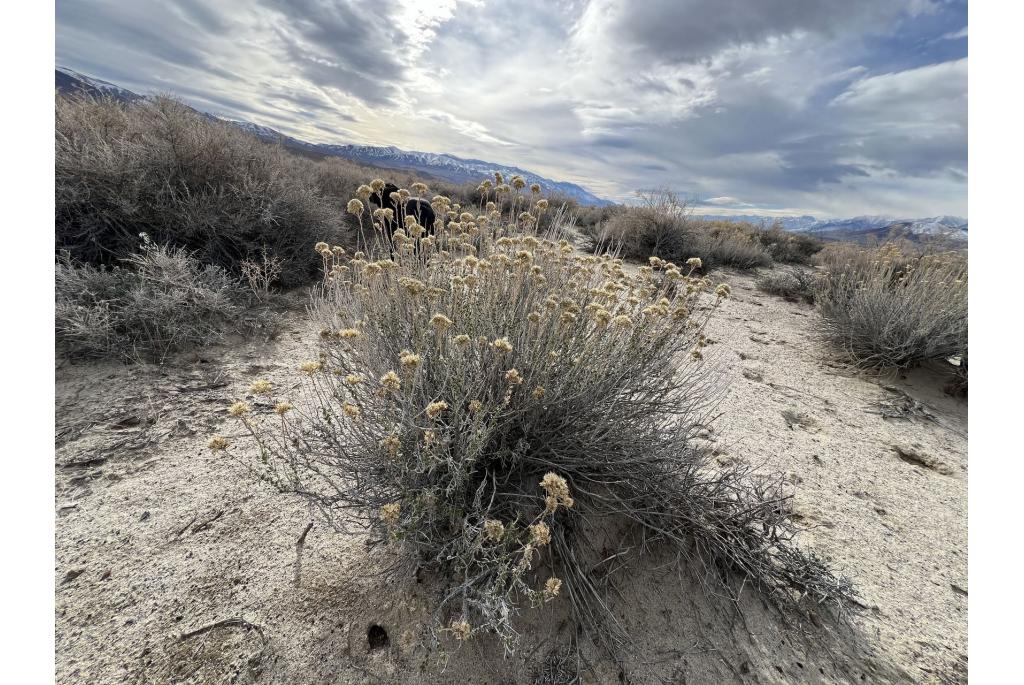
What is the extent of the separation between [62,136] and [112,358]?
8.96 feet

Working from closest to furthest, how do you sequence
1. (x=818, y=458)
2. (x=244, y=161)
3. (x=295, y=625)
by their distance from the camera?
(x=295, y=625) < (x=818, y=458) < (x=244, y=161)

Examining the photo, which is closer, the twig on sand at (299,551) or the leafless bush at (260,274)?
the twig on sand at (299,551)

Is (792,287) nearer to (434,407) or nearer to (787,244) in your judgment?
(787,244)

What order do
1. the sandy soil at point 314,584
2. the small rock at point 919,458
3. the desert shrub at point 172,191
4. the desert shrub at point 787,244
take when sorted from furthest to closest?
the desert shrub at point 787,244, the desert shrub at point 172,191, the small rock at point 919,458, the sandy soil at point 314,584

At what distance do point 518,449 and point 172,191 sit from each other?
4.98 meters

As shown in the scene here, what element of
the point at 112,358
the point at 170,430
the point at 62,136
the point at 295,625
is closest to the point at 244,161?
the point at 62,136

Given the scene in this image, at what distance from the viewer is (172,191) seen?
450 cm

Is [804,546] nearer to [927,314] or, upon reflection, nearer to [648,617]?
[648,617]

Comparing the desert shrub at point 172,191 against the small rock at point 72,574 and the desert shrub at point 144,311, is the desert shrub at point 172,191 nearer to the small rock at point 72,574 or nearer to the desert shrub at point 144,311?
the desert shrub at point 144,311

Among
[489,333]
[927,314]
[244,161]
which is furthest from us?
[244,161]

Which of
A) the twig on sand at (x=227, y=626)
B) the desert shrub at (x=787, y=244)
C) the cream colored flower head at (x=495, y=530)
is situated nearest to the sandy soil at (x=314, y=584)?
the twig on sand at (x=227, y=626)

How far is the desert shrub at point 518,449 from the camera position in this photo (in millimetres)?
1506

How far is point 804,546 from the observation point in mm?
2191

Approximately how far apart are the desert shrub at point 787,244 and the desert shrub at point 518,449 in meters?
12.7
